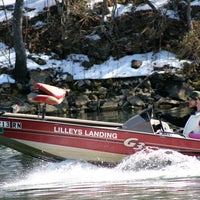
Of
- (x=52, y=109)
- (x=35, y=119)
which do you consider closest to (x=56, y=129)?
(x=35, y=119)

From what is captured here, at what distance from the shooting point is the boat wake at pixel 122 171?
11289mm

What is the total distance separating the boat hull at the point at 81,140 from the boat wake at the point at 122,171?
0.15 metres

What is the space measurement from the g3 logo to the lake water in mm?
143

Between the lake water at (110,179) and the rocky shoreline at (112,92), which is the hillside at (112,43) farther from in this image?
the lake water at (110,179)

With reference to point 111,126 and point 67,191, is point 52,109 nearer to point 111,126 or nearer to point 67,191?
point 111,126

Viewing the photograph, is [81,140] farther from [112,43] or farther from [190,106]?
[112,43]

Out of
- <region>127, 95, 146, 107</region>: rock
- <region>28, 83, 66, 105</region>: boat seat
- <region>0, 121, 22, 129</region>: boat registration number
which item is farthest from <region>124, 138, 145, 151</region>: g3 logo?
<region>127, 95, 146, 107</region>: rock

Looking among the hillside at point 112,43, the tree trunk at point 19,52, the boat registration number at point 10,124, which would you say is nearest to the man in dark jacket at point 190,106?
the boat registration number at point 10,124

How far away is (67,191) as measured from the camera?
33.4 feet

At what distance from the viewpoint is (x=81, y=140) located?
12.1 meters

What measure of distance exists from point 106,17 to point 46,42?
3093 mm

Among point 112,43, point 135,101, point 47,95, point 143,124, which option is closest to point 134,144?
point 143,124

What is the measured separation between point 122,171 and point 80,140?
96 centimetres

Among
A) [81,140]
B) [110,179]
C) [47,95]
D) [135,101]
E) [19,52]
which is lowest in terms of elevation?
[135,101]
